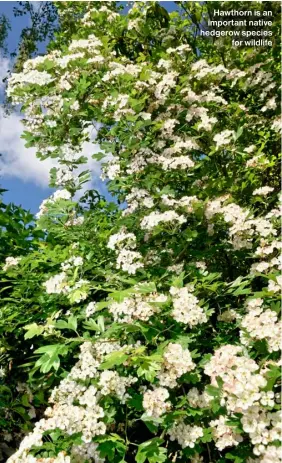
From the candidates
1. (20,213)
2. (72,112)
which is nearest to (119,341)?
(20,213)

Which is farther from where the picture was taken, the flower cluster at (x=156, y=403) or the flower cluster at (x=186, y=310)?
the flower cluster at (x=186, y=310)

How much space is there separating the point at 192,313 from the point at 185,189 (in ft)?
5.00

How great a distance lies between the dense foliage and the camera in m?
2.37

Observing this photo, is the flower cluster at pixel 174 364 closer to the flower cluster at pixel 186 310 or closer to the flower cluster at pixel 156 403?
the flower cluster at pixel 156 403

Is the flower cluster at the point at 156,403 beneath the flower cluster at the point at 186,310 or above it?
beneath

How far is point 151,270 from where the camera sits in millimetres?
3293

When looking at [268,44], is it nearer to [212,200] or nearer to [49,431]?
[212,200]

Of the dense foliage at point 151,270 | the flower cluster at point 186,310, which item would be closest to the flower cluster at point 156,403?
the dense foliage at point 151,270

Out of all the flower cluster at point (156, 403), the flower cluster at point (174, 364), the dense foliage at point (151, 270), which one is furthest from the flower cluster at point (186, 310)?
the flower cluster at point (156, 403)

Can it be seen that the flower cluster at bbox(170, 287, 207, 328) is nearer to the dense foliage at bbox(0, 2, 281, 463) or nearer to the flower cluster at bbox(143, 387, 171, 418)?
the dense foliage at bbox(0, 2, 281, 463)

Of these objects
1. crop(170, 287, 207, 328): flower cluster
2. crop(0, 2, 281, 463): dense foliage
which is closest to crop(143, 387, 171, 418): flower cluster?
crop(0, 2, 281, 463): dense foliage

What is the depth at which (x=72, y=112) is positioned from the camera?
12.9ft

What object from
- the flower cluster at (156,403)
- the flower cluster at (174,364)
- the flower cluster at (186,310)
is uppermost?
the flower cluster at (186,310)

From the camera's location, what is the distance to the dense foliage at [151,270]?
2.37m
